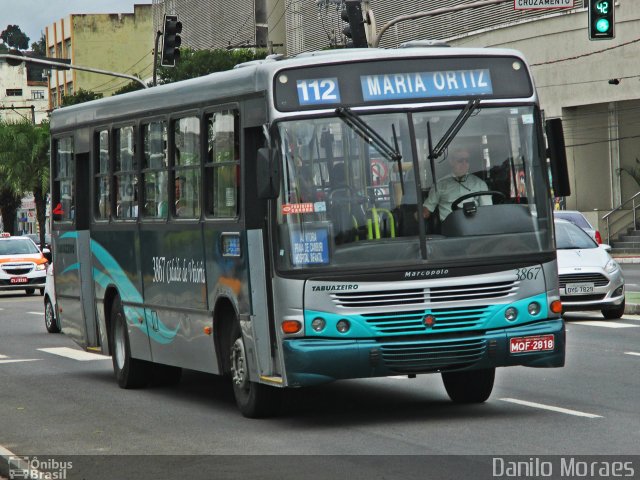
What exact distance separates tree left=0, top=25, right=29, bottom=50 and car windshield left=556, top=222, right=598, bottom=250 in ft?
586

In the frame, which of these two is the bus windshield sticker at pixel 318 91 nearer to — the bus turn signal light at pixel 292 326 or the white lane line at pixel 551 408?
the bus turn signal light at pixel 292 326

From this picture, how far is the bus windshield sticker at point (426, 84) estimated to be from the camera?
37.1 ft

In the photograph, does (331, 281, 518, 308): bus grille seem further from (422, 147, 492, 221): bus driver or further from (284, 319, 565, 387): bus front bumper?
(422, 147, 492, 221): bus driver

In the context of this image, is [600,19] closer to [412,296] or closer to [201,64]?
[412,296]

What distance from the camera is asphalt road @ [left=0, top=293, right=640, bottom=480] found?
9.48 m

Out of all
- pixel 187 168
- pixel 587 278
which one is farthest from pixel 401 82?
pixel 587 278

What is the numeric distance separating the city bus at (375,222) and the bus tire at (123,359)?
103 inches

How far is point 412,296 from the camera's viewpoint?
11.1 m

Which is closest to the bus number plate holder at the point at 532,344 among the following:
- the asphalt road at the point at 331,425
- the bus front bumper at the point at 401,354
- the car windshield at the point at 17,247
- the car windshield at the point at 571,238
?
the bus front bumper at the point at 401,354

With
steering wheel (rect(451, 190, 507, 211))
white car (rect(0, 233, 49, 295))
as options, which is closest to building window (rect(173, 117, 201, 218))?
steering wheel (rect(451, 190, 507, 211))

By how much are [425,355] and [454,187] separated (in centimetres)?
127
